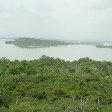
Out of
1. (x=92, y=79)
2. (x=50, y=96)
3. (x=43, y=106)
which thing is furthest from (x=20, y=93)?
(x=92, y=79)

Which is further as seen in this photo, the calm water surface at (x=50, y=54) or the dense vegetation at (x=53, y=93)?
the calm water surface at (x=50, y=54)

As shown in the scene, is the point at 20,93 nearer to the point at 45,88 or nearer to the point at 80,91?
the point at 45,88

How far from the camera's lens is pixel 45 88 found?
20.1 meters

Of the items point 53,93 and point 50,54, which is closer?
point 53,93

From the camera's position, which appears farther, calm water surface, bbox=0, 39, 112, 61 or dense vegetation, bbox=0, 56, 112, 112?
calm water surface, bbox=0, 39, 112, 61

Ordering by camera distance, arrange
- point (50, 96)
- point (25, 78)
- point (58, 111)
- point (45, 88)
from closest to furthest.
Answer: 1. point (58, 111)
2. point (50, 96)
3. point (45, 88)
4. point (25, 78)

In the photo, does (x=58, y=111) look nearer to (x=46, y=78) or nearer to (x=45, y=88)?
(x=45, y=88)

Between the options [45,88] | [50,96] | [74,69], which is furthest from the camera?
[74,69]

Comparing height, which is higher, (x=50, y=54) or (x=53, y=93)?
(x=53, y=93)

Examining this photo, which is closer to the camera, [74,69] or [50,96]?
[50,96]

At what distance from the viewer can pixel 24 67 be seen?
86.9 ft

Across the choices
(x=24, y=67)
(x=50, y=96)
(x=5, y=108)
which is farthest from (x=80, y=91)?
(x=24, y=67)

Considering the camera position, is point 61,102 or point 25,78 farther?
point 25,78

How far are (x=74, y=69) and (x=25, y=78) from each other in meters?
7.72
